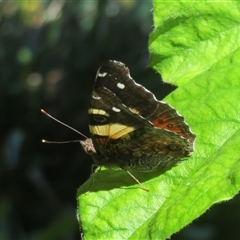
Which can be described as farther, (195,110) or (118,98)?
(118,98)

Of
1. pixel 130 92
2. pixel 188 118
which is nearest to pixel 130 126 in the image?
pixel 130 92

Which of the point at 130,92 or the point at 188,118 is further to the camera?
the point at 130,92

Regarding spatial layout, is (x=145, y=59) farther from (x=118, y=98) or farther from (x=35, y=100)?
(x=118, y=98)

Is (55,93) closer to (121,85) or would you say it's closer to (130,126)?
(130,126)

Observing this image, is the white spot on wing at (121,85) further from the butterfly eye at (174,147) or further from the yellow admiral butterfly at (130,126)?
the butterfly eye at (174,147)

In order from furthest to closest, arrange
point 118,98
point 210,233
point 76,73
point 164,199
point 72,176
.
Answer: point 76,73 < point 72,176 < point 210,233 < point 118,98 < point 164,199

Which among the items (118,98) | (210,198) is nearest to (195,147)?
(210,198)

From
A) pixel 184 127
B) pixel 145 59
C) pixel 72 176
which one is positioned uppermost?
pixel 184 127

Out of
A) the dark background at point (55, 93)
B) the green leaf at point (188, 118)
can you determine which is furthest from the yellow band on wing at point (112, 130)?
the dark background at point (55, 93)
